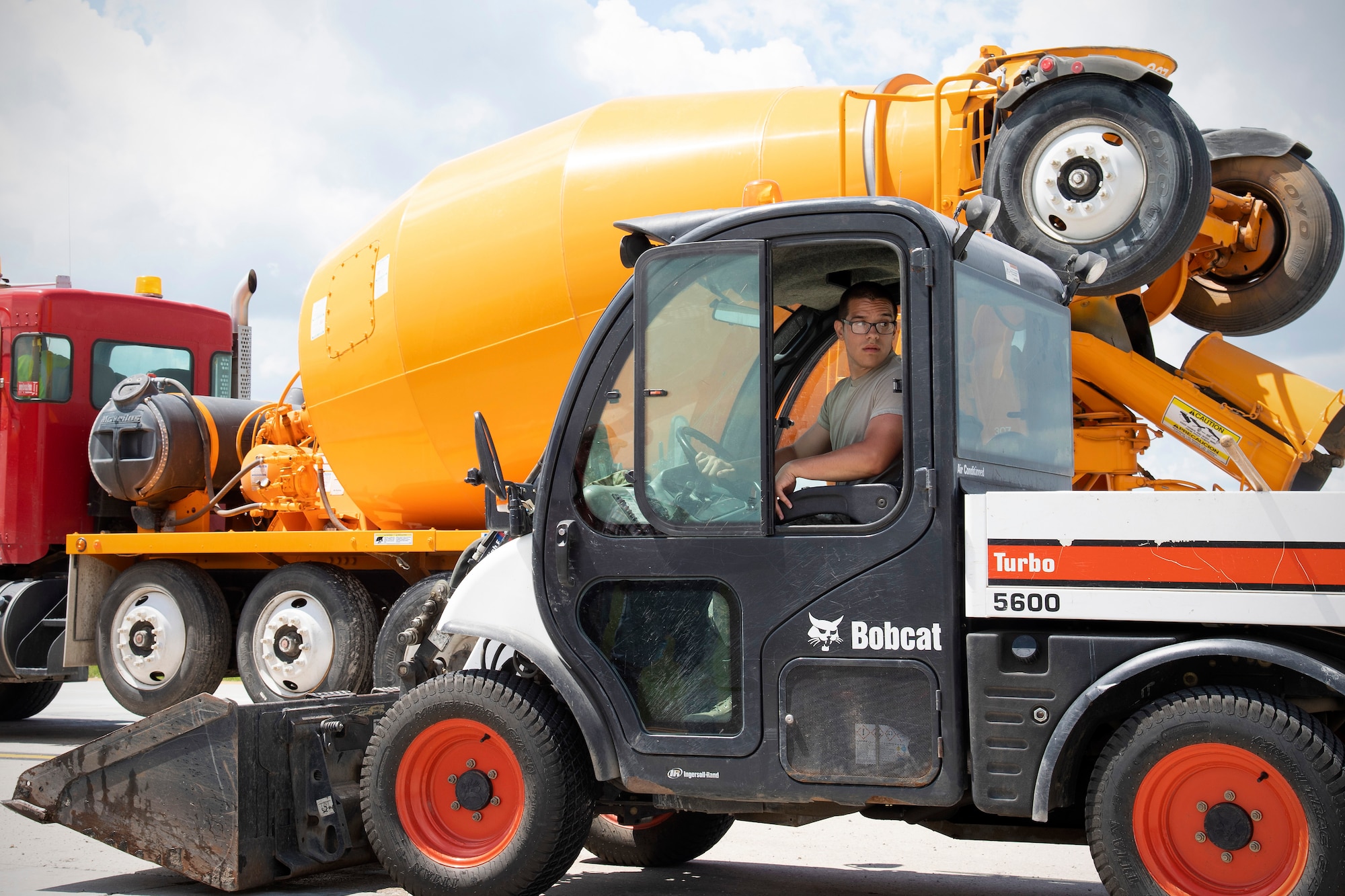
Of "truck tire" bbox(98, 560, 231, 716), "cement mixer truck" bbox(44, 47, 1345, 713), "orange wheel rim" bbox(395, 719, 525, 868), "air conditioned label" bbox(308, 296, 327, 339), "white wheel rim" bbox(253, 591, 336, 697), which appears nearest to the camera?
"orange wheel rim" bbox(395, 719, 525, 868)

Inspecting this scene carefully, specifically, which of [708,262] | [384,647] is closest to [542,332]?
[384,647]

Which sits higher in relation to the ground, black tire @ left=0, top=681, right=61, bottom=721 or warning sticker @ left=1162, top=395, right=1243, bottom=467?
warning sticker @ left=1162, top=395, right=1243, bottom=467

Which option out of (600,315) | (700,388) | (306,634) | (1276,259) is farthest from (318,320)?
(1276,259)

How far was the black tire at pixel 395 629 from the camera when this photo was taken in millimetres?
7820

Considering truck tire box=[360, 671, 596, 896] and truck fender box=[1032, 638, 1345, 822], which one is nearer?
truck fender box=[1032, 638, 1345, 822]

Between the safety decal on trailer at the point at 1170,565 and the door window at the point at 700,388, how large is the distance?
834 millimetres

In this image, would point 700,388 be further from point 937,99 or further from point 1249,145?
point 1249,145

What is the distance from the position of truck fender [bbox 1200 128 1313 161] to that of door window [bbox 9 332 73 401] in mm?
8739

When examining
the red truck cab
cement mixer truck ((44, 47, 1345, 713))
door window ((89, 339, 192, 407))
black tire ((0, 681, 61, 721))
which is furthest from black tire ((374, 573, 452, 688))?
black tire ((0, 681, 61, 721))

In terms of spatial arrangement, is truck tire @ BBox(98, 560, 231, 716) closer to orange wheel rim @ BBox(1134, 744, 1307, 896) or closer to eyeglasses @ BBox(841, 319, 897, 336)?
eyeglasses @ BBox(841, 319, 897, 336)

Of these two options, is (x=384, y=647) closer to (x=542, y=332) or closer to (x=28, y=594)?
(x=542, y=332)

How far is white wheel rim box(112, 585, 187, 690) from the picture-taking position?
359 inches

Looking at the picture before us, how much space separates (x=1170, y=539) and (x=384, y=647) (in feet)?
17.7

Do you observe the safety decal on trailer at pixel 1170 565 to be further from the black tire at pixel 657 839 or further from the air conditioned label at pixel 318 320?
the air conditioned label at pixel 318 320
